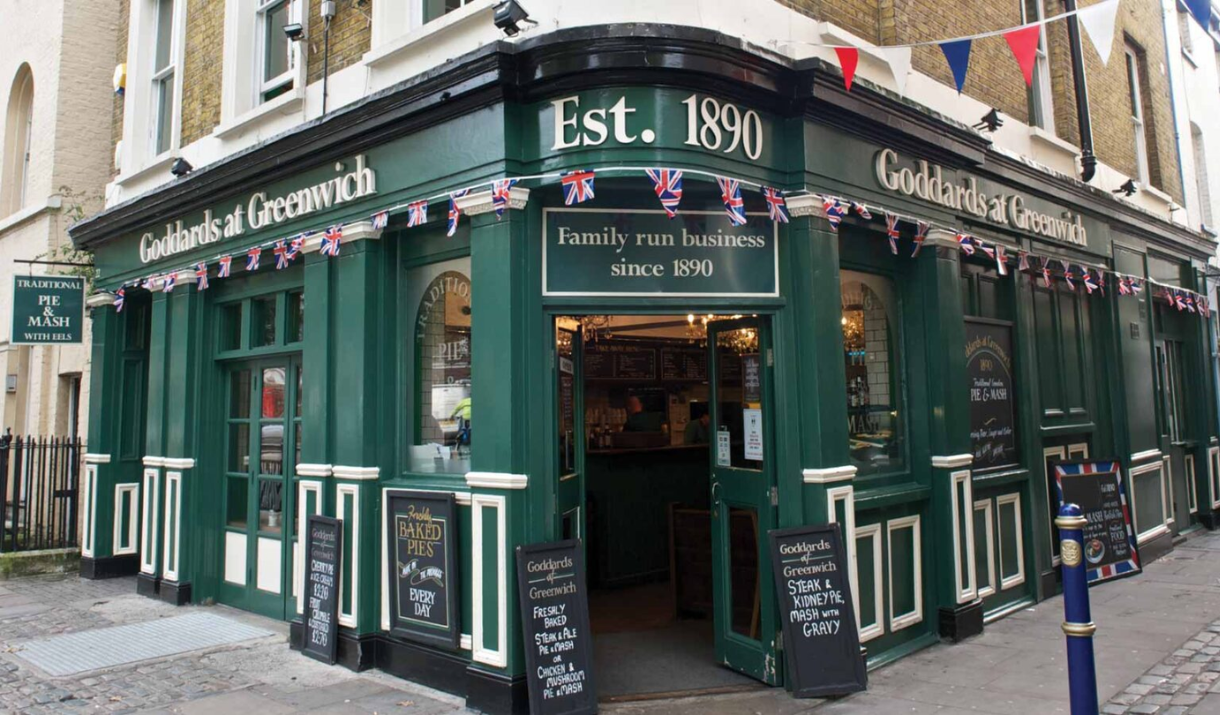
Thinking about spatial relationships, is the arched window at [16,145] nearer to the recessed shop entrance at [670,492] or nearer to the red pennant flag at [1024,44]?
the recessed shop entrance at [670,492]

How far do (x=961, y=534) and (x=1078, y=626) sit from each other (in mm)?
3277

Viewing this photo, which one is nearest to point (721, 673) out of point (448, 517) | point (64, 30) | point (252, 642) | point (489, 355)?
point (448, 517)

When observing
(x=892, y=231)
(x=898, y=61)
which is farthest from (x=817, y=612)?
(x=898, y=61)

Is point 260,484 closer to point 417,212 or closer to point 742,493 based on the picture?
point 417,212

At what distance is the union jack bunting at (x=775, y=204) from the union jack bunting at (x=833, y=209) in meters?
0.31

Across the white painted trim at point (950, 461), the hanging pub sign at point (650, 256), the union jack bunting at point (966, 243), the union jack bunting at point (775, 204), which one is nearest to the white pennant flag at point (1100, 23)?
the union jack bunting at point (966, 243)

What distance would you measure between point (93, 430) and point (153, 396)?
153 cm

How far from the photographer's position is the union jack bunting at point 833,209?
5.97m

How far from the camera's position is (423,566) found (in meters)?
6.09

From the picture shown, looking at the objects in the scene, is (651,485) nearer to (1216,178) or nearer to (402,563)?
(402,563)

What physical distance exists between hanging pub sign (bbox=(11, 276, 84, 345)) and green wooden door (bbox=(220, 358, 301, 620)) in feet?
11.0

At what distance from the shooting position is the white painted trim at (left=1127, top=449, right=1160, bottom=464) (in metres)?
9.80

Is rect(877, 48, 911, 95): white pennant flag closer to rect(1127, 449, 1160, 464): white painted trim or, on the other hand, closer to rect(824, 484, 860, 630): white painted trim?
rect(824, 484, 860, 630): white painted trim

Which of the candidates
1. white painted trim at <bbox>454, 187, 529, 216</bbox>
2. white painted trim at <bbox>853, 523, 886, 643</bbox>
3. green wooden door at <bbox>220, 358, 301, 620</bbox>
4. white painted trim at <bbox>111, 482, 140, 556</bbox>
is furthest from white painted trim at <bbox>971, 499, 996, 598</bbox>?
white painted trim at <bbox>111, 482, 140, 556</bbox>
